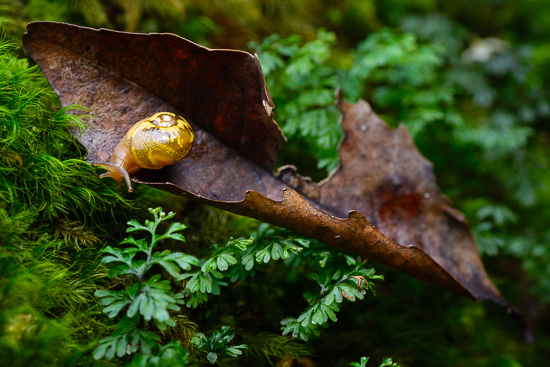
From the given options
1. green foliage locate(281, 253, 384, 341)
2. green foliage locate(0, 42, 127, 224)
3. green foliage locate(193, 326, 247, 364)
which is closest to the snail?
green foliage locate(0, 42, 127, 224)

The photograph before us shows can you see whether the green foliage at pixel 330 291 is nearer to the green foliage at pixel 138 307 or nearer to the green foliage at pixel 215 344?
the green foliage at pixel 215 344

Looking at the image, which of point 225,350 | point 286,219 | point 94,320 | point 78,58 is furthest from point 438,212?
point 78,58

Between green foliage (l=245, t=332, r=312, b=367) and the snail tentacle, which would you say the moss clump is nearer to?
the snail tentacle

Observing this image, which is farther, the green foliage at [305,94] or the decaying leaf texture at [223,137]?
the green foliage at [305,94]

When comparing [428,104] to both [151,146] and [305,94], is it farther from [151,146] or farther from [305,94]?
[151,146]

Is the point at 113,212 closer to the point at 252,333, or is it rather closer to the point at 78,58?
the point at 78,58

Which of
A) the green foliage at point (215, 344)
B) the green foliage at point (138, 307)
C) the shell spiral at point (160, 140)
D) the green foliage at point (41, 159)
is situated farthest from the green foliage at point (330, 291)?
the green foliage at point (41, 159)
